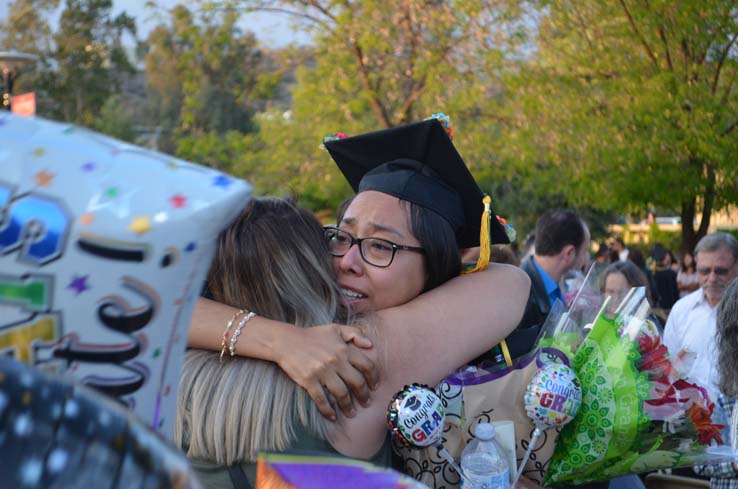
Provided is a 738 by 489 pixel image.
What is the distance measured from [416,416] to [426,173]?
2.97 feet

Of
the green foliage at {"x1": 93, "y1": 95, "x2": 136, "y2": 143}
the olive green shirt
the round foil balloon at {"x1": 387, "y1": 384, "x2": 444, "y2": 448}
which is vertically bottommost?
the green foliage at {"x1": 93, "y1": 95, "x2": 136, "y2": 143}

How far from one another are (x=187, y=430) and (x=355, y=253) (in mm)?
660

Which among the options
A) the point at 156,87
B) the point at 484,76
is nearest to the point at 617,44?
the point at 484,76

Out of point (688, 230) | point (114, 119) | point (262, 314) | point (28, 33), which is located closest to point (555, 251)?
point (262, 314)

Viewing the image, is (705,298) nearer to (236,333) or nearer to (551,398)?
(551,398)

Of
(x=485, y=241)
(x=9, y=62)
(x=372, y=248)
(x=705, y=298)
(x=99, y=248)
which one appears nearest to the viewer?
(x=99, y=248)

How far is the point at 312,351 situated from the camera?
1.73 meters

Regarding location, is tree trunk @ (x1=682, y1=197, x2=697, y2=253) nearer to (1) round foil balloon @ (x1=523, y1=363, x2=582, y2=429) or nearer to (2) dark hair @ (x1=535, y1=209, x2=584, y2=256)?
(2) dark hair @ (x1=535, y1=209, x2=584, y2=256)

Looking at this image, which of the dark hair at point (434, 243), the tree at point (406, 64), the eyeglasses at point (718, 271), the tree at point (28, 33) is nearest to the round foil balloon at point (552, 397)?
the dark hair at point (434, 243)

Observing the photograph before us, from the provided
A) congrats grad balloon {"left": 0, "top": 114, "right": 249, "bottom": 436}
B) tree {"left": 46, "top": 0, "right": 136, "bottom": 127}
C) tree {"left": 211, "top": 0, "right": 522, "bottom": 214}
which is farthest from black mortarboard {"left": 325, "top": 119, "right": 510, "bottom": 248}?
tree {"left": 46, "top": 0, "right": 136, "bottom": 127}

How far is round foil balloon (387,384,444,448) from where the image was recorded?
169 cm

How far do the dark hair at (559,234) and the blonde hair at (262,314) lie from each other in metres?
3.86

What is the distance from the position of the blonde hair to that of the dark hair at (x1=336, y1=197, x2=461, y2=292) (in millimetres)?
334

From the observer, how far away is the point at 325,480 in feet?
3.54
